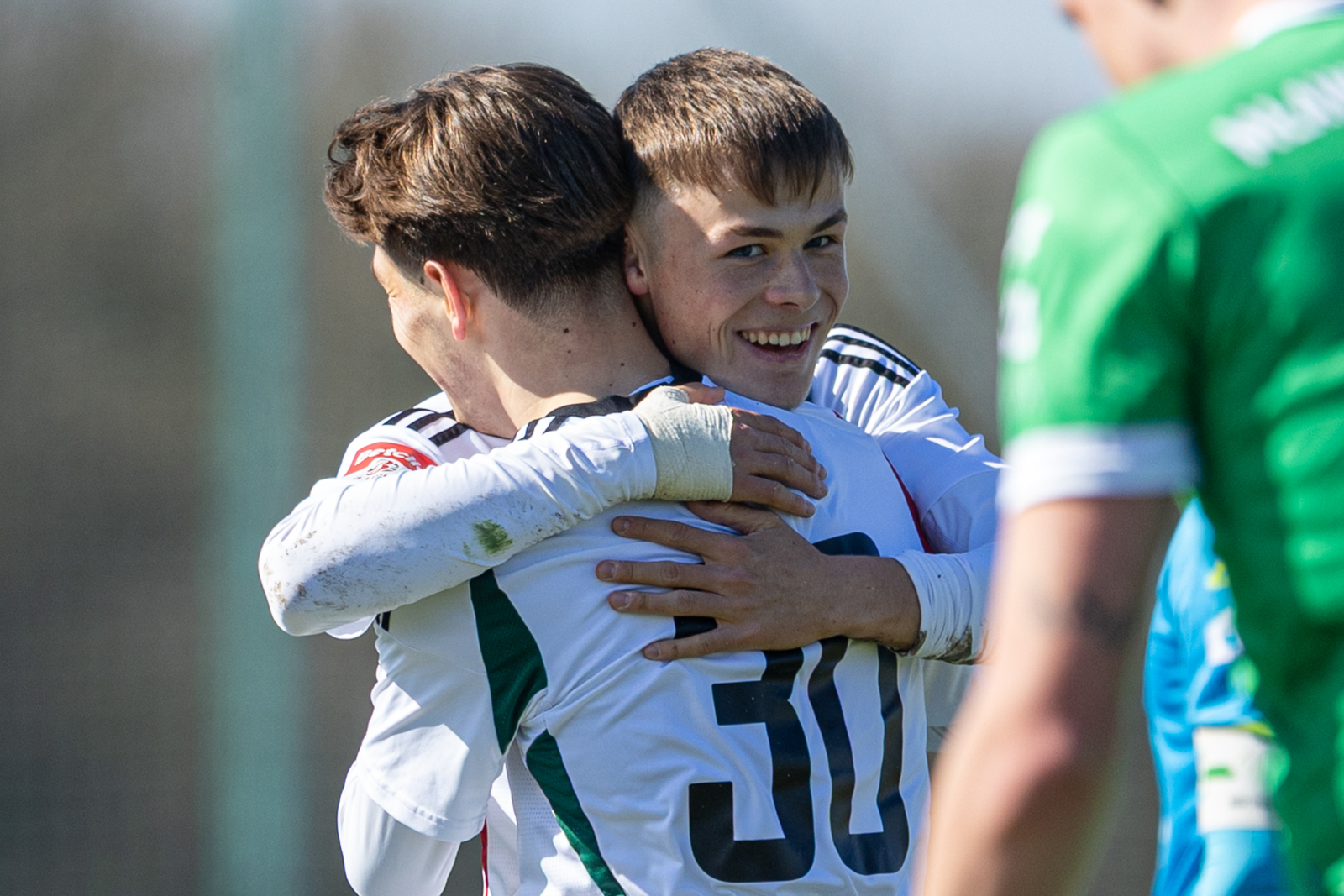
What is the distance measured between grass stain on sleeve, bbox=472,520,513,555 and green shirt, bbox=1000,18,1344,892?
64 cm

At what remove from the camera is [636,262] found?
161cm

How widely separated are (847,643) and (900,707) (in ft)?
0.37

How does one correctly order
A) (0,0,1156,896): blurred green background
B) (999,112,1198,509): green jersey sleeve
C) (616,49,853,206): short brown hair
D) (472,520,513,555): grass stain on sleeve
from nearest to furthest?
(999,112,1198,509): green jersey sleeve → (472,520,513,555): grass stain on sleeve → (616,49,853,206): short brown hair → (0,0,1156,896): blurred green background

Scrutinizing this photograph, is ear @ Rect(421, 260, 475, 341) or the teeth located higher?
ear @ Rect(421, 260, 475, 341)

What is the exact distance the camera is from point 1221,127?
0.77m

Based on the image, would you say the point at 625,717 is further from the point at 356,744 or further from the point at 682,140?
the point at 356,744

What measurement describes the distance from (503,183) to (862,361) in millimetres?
543

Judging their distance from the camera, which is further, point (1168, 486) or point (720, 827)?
point (720, 827)

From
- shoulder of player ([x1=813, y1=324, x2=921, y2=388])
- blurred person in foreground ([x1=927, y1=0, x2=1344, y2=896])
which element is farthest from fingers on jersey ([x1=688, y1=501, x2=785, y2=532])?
blurred person in foreground ([x1=927, y1=0, x2=1344, y2=896])

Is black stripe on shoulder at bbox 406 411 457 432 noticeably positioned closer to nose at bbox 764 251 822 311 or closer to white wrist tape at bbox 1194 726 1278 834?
nose at bbox 764 251 822 311

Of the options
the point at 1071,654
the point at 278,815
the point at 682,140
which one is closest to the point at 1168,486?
the point at 1071,654

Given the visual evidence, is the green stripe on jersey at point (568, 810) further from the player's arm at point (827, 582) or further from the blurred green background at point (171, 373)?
the blurred green background at point (171, 373)

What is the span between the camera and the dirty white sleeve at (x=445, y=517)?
1332 mm

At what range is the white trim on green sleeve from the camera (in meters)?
0.76
